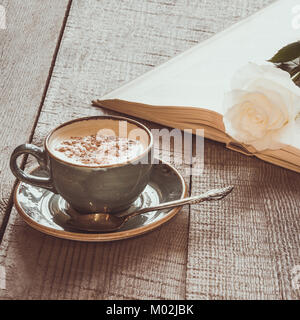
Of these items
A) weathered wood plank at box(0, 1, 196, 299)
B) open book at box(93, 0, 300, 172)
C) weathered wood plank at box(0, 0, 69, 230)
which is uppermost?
weathered wood plank at box(0, 1, 196, 299)

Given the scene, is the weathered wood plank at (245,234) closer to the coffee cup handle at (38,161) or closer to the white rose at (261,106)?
the white rose at (261,106)

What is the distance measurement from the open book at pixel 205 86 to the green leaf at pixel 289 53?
10 centimetres

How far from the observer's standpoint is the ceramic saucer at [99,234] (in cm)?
65

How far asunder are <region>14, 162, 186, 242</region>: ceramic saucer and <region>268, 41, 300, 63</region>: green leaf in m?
0.31

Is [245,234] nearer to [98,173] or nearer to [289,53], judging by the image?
[98,173]

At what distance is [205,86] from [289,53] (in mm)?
164

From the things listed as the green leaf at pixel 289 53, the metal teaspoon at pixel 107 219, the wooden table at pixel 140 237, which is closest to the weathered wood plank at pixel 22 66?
the wooden table at pixel 140 237

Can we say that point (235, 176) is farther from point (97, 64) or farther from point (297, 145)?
point (97, 64)

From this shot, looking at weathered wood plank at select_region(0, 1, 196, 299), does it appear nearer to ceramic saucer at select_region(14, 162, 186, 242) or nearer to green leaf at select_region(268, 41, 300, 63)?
ceramic saucer at select_region(14, 162, 186, 242)

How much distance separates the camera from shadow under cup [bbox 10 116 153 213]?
2.12 ft

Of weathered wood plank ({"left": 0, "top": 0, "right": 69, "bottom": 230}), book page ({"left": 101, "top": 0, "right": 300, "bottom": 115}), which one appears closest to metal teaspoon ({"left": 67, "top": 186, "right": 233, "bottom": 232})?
weathered wood plank ({"left": 0, "top": 0, "right": 69, "bottom": 230})

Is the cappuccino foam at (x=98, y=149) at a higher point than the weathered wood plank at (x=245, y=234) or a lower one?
higher

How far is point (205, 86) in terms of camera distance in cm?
98
